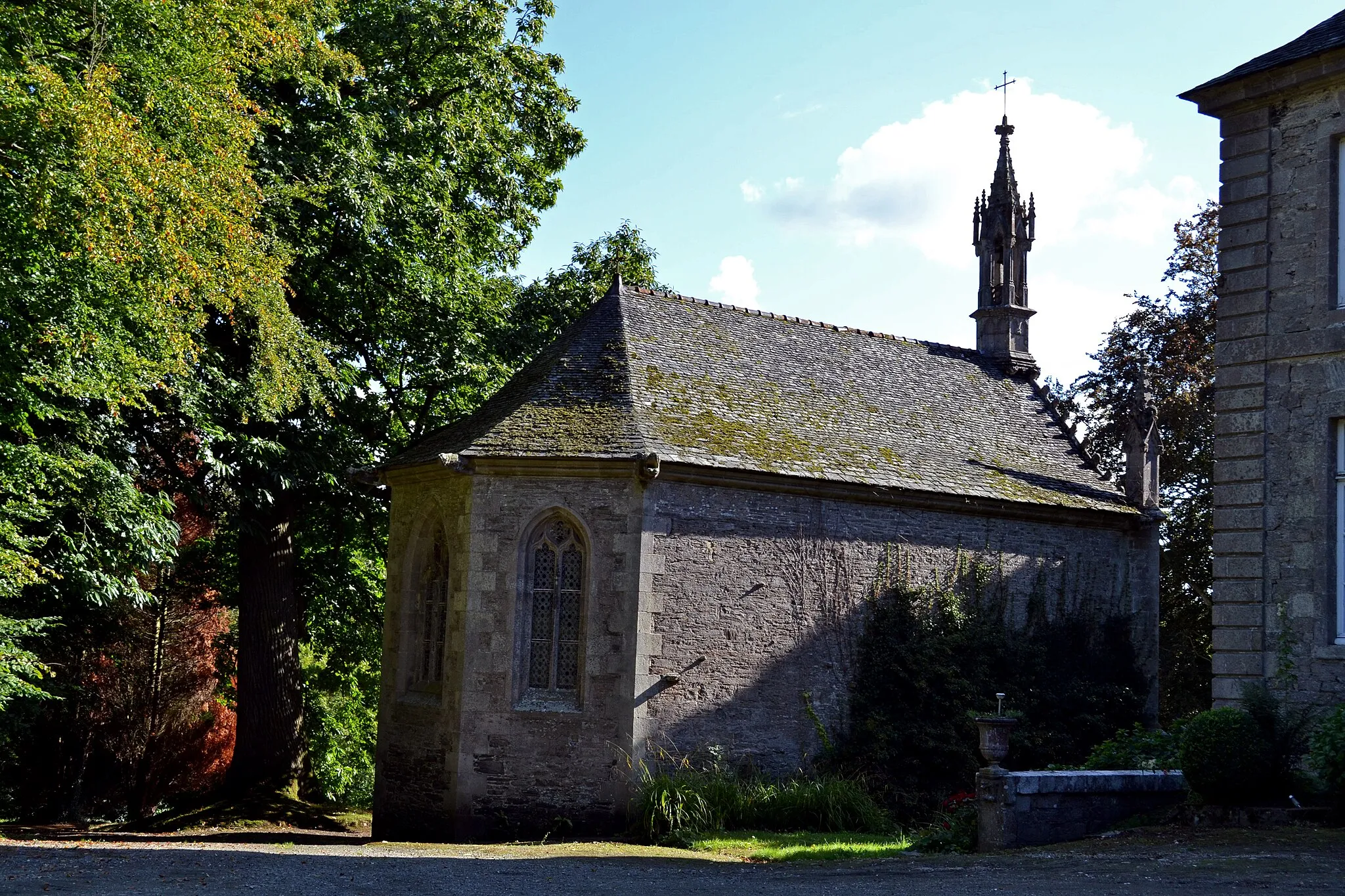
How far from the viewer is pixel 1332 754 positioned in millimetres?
11211

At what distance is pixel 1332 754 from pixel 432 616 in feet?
39.3

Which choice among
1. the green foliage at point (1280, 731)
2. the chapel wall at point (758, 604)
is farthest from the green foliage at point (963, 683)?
the green foliage at point (1280, 731)

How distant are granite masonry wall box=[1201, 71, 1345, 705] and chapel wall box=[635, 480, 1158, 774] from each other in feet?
20.2

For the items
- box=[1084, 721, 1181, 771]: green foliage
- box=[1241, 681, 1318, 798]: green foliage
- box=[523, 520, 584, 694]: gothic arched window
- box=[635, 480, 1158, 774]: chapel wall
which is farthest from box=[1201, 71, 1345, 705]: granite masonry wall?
box=[523, 520, 584, 694]: gothic arched window

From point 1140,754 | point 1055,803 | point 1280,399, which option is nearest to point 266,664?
point 1055,803

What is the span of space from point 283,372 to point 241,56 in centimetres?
391

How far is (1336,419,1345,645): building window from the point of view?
13.0 metres

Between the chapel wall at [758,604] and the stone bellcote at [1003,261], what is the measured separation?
7.54 metres

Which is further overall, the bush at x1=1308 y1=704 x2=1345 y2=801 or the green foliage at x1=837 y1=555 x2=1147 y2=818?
the green foliage at x1=837 y1=555 x2=1147 y2=818

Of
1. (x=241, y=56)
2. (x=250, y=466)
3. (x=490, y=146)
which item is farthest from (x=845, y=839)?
(x=490, y=146)

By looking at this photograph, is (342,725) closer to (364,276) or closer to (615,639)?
(364,276)

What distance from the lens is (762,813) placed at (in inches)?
643

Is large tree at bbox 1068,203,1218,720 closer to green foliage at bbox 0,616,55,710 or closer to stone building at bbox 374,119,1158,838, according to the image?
stone building at bbox 374,119,1158,838

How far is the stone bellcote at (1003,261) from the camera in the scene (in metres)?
26.9
